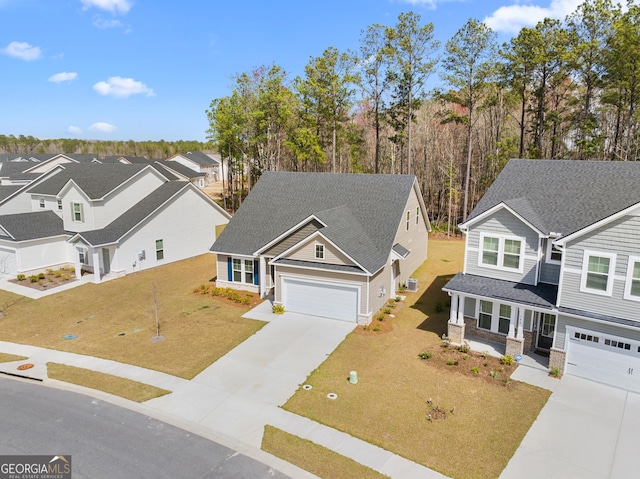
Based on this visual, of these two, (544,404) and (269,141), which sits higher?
(269,141)

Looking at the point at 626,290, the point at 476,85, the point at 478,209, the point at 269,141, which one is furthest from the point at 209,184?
the point at 626,290

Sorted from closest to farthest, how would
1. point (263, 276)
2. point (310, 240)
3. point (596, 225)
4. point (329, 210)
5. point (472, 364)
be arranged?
point (596, 225) → point (472, 364) → point (310, 240) → point (329, 210) → point (263, 276)

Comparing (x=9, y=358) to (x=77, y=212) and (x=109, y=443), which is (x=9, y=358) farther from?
(x=77, y=212)

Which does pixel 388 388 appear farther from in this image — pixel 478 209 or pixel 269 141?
pixel 269 141

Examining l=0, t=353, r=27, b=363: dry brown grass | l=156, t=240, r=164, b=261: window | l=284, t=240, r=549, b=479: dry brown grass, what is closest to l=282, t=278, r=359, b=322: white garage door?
l=284, t=240, r=549, b=479: dry brown grass

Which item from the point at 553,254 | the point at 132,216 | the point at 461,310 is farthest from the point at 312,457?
the point at 132,216
